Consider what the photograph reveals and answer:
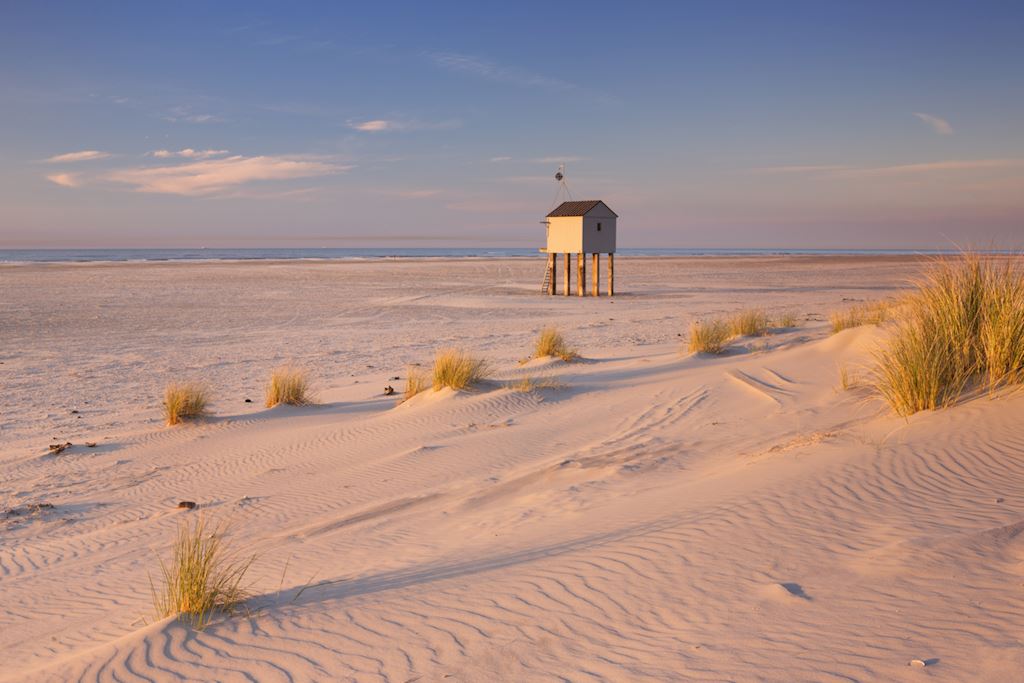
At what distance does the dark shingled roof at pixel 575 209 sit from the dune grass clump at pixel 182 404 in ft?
73.1

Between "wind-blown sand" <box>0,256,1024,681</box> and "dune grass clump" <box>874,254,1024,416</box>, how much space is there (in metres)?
0.42

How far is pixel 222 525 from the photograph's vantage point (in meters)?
6.11

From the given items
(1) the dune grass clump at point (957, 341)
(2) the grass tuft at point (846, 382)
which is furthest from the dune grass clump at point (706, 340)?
(1) the dune grass clump at point (957, 341)

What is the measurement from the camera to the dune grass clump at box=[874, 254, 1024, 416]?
23.0 feet


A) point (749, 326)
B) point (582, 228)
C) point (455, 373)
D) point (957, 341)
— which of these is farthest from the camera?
point (582, 228)

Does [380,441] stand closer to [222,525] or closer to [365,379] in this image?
[222,525]

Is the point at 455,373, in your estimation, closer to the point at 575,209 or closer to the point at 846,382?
the point at 846,382

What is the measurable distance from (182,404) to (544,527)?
612cm

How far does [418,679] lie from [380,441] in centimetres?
543

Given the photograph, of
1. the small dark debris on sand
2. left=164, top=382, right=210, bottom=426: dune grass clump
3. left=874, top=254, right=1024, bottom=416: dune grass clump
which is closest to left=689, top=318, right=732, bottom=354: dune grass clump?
left=874, top=254, right=1024, bottom=416: dune grass clump

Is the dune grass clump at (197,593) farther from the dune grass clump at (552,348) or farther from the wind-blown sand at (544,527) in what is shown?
the dune grass clump at (552,348)

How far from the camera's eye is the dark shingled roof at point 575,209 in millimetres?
30594

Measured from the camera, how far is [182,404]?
9570 mm

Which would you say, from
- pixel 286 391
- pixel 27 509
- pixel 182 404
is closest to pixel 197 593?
pixel 27 509
